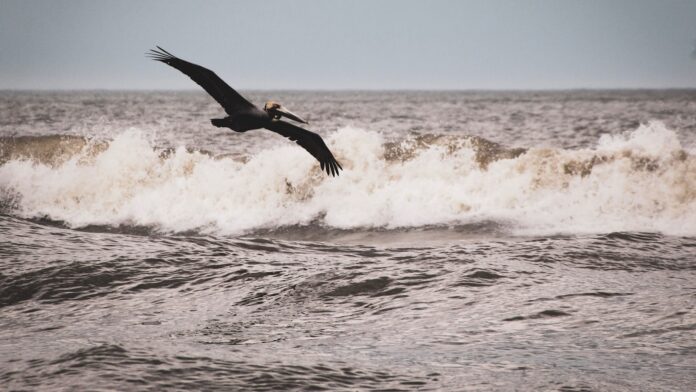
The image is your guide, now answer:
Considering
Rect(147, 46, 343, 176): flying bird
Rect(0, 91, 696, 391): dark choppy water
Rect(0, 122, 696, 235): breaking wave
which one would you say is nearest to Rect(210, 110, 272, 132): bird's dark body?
Rect(147, 46, 343, 176): flying bird

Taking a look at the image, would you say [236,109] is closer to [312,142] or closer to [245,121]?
[245,121]

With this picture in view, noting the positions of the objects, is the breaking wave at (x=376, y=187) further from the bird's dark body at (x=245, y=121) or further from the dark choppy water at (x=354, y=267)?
the bird's dark body at (x=245, y=121)

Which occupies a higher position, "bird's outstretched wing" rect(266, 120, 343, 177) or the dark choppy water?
"bird's outstretched wing" rect(266, 120, 343, 177)

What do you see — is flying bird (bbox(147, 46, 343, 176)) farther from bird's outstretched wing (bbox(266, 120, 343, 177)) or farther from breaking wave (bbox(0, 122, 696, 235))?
breaking wave (bbox(0, 122, 696, 235))

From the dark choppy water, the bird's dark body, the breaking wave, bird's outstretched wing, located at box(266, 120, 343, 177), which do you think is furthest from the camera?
the breaking wave

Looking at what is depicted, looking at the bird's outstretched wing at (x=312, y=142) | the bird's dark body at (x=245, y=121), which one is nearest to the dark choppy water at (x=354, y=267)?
the bird's outstretched wing at (x=312, y=142)

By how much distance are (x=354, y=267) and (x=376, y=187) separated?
5516 mm

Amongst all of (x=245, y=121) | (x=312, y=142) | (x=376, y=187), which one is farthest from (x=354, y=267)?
(x=376, y=187)

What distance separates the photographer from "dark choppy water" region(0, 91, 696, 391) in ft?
16.7

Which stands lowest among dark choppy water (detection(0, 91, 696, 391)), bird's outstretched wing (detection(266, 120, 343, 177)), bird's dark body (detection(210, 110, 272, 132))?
dark choppy water (detection(0, 91, 696, 391))

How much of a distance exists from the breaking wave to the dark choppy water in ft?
0.15

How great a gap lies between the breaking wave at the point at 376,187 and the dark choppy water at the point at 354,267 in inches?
1.7

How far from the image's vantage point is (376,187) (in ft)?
45.0

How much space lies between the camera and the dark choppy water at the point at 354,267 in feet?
16.7
